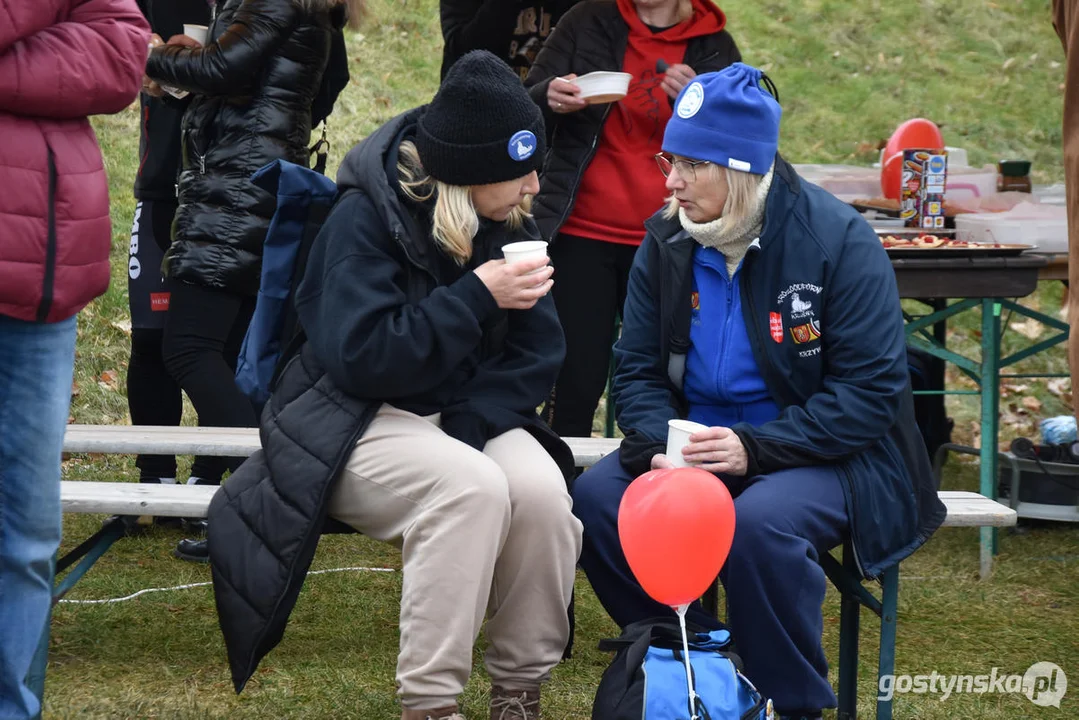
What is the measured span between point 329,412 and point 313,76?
66.5 inches

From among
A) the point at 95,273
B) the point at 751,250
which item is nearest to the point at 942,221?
the point at 751,250

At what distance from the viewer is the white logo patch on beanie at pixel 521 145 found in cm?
303

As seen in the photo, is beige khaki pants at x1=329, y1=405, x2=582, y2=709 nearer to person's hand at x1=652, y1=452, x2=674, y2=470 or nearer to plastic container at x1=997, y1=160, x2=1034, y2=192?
person's hand at x1=652, y1=452, x2=674, y2=470

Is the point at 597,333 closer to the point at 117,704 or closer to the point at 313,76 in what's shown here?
the point at 313,76

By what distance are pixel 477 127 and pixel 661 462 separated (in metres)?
0.90

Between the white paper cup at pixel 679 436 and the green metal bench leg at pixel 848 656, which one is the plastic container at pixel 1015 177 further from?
the white paper cup at pixel 679 436

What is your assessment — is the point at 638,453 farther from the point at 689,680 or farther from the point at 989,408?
the point at 989,408

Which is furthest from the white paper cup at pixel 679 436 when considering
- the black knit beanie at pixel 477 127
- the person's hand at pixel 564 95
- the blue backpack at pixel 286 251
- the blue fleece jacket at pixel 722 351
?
the person's hand at pixel 564 95

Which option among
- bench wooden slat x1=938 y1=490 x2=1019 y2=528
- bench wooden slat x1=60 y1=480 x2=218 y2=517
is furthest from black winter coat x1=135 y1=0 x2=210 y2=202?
bench wooden slat x1=938 y1=490 x2=1019 y2=528

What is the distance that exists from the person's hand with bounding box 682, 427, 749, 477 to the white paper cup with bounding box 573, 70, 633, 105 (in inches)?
55.0

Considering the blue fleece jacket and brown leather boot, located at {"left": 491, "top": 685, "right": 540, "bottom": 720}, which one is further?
the blue fleece jacket

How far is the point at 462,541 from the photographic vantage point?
2.81m

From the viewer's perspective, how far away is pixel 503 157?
9.95 feet

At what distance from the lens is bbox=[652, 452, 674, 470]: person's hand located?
10.2ft
